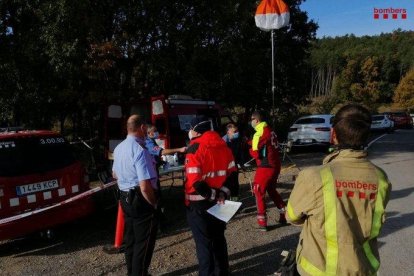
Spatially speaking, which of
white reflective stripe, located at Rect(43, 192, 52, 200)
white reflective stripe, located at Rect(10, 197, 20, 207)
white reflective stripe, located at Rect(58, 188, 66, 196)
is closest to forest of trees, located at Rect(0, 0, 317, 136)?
white reflective stripe, located at Rect(58, 188, 66, 196)

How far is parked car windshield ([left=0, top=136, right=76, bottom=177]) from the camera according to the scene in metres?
5.77

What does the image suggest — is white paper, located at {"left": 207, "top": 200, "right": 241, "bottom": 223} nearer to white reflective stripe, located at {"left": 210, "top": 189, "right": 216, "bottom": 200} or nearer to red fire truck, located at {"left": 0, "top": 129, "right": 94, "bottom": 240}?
white reflective stripe, located at {"left": 210, "top": 189, "right": 216, "bottom": 200}

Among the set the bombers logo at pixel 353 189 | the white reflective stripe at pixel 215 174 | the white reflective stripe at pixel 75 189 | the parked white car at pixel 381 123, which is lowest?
the parked white car at pixel 381 123

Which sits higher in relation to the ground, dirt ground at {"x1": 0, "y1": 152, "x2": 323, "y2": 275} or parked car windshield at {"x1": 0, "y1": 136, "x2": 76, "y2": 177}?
parked car windshield at {"x1": 0, "y1": 136, "x2": 76, "y2": 177}

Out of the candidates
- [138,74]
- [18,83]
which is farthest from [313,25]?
[18,83]

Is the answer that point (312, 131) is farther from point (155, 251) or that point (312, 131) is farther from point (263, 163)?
point (155, 251)

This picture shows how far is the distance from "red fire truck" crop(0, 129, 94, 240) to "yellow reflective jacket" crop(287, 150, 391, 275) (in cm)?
441

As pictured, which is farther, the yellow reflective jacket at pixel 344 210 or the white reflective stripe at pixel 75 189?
the white reflective stripe at pixel 75 189

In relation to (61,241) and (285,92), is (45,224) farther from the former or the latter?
(285,92)

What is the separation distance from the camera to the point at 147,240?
440 centimetres

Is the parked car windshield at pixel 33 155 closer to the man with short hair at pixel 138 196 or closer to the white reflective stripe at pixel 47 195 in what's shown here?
the white reflective stripe at pixel 47 195

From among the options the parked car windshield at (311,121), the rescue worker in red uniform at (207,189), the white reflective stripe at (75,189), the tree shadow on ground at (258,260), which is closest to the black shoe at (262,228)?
the tree shadow on ground at (258,260)

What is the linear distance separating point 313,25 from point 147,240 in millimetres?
21016

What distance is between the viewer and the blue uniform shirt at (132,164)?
432cm
